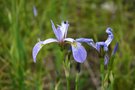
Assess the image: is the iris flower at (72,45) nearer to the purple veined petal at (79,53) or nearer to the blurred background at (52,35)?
the purple veined petal at (79,53)

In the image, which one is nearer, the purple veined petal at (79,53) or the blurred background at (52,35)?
the purple veined petal at (79,53)

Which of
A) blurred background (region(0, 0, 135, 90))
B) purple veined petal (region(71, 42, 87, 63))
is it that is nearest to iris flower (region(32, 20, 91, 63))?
purple veined petal (region(71, 42, 87, 63))

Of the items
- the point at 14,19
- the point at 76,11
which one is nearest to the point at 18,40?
the point at 14,19

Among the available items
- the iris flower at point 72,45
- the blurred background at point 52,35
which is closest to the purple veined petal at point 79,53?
the iris flower at point 72,45

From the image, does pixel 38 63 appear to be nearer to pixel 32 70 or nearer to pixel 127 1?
pixel 32 70

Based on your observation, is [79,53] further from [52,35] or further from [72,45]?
[52,35]

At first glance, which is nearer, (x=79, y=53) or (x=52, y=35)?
(x=79, y=53)

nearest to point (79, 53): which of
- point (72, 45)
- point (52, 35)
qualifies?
point (72, 45)

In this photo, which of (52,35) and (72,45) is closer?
(72,45)

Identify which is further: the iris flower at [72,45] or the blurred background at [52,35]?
the blurred background at [52,35]
